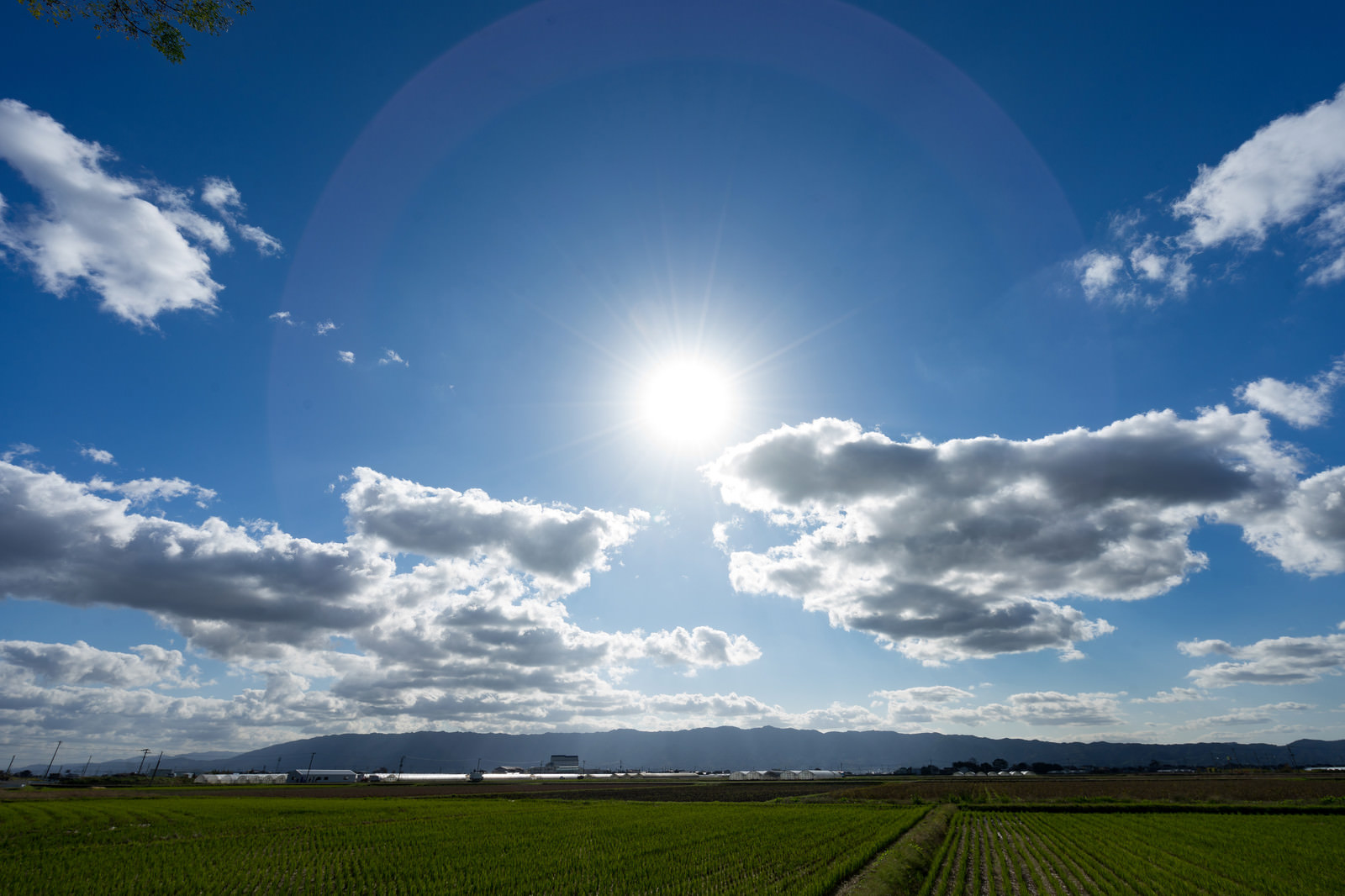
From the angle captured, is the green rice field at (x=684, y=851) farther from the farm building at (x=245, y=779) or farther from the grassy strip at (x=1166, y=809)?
the farm building at (x=245, y=779)

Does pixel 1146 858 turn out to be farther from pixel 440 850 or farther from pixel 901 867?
pixel 440 850

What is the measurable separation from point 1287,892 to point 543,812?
55.3 m

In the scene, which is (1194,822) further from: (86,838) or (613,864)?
(86,838)

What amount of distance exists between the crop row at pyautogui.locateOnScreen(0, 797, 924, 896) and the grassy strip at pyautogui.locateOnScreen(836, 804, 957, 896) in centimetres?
105

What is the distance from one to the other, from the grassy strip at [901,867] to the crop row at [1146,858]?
2.19ft

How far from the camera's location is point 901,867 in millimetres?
27172

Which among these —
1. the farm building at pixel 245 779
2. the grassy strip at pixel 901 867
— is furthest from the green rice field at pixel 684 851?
the farm building at pixel 245 779

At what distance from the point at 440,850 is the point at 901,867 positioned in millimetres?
26478

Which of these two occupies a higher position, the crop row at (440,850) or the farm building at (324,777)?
the crop row at (440,850)

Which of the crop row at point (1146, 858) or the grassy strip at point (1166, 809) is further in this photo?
the grassy strip at point (1166, 809)

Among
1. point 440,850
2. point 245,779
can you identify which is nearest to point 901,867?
point 440,850

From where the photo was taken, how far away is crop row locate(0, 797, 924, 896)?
26109 mm

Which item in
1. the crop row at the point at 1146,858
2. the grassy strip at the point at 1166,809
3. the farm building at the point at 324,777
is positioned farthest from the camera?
the farm building at the point at 324,777

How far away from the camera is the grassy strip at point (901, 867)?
23633 millimetres
